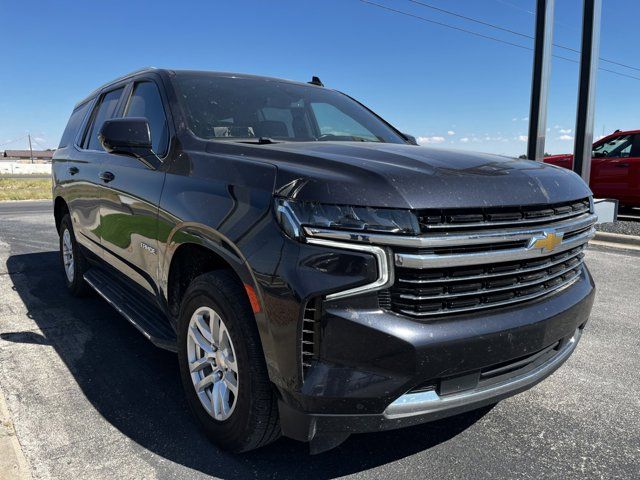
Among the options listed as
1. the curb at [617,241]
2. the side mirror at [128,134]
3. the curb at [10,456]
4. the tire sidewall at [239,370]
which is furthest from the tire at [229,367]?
the curb at [617,241]

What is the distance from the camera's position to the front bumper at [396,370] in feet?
6.22

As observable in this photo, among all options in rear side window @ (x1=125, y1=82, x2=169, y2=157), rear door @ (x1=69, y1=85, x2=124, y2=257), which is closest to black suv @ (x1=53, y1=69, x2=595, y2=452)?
rear side window @ (x1=125, y1=82, x2=169, y2=157)

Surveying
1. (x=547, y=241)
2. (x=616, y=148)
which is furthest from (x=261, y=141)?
(x=616, y=148)

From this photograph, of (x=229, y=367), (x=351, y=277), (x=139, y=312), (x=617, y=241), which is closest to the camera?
(x=351, y=277)

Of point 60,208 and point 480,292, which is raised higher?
point 480,292

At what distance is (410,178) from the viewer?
81.3 inches

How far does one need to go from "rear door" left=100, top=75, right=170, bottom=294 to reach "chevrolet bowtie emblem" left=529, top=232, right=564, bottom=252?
200cm

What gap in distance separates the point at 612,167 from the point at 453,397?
10898 mm

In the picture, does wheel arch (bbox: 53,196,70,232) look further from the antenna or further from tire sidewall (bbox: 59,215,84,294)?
the antenna

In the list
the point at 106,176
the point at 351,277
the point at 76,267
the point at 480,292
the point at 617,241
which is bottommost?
the point at 617,241

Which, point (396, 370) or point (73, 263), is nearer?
point (396, 370)

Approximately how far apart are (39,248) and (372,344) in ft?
26.1

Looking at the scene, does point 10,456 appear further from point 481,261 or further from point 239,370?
point 481,261

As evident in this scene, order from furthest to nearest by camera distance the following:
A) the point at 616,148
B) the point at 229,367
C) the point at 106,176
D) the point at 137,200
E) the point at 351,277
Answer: the point at 616,148 → the point at 106,176 → the point at 137,200 → the point at 229,367 → the point at 351,277
